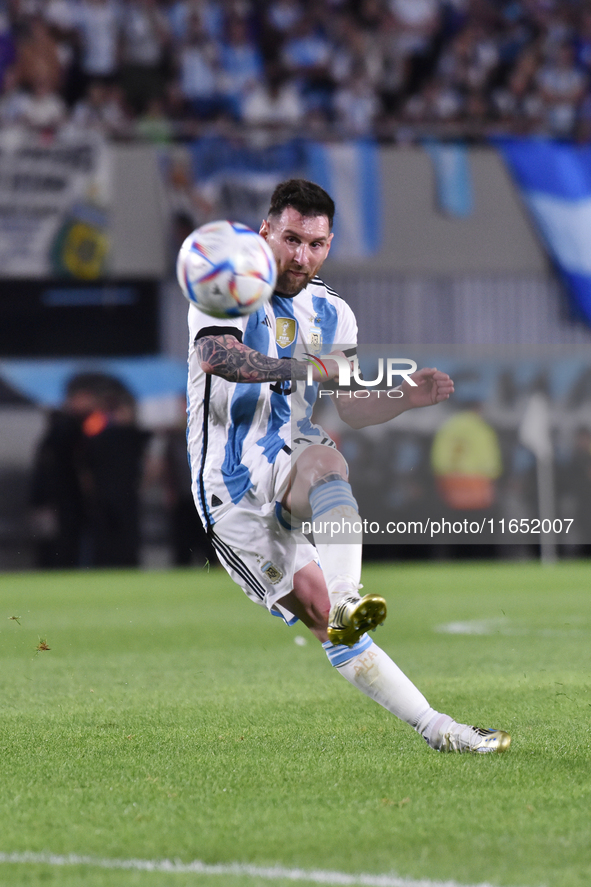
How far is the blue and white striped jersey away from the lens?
4258mm

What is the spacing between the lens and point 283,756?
4098 mm

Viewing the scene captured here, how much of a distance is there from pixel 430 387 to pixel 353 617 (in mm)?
941

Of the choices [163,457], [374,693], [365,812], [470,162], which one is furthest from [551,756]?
[470,162]

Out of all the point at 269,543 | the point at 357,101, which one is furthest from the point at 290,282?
the point at 357,101

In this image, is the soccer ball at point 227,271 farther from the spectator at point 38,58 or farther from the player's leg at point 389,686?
the spectator at point 38,58

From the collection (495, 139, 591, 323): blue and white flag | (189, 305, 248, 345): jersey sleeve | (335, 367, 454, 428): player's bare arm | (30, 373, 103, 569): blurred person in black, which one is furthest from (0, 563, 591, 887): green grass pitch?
(495, 139, 591, 323): blue and white flag

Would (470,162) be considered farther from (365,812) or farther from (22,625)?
(365,812)

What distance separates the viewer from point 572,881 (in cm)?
259

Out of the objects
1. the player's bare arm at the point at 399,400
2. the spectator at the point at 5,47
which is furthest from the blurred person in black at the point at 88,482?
the player's bare arm at the point at 399,400

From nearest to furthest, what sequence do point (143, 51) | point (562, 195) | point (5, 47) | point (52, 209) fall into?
1. point (52, 209)
2. point (562, 195)
3. point (5, 47)
4. point (143, 51)

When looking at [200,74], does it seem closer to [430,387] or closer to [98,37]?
[98,37]

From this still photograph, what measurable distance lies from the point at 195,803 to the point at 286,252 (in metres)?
1.95

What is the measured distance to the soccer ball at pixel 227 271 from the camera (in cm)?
397

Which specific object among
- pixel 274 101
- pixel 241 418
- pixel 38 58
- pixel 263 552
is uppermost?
pixel 38 58
